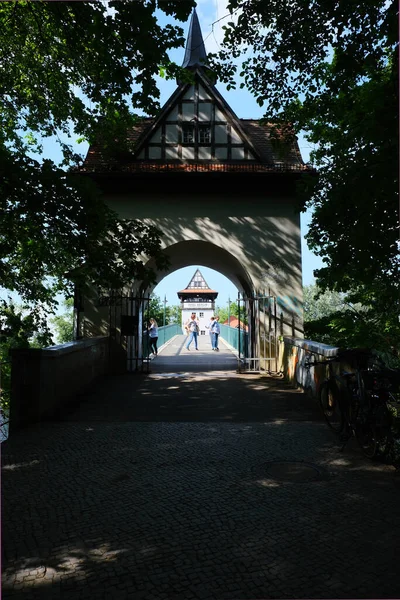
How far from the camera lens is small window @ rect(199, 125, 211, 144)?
1489cm

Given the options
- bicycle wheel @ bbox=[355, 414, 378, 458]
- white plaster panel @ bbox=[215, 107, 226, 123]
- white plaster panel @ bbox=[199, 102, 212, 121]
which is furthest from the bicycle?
white plaster panel @ bbox=[199, 102, 212, 121]

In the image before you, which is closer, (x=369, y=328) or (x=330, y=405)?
(x=330, y=405)

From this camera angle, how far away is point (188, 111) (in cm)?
1502

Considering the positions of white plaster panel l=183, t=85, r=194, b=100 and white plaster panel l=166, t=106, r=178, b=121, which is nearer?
white plaster panel l=166, t=106, r=178, b=121

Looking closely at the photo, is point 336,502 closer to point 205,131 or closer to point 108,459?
point 108,459

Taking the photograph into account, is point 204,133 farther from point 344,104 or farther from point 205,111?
point 344,104

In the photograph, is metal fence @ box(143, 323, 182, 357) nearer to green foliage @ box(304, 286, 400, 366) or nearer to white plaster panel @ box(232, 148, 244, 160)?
green foliage @ box(304, 286, 400, 366)

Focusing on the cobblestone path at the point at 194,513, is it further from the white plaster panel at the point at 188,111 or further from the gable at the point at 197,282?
the gable at the point at 197,282

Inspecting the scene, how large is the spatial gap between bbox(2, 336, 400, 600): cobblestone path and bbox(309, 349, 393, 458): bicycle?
0.73ft

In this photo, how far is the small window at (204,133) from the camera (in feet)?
48.9

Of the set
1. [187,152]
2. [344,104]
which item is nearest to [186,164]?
[187,152]

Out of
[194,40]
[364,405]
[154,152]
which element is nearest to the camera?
[364,405]

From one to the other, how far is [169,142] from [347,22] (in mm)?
8980

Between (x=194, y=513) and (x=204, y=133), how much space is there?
45.2 ft
